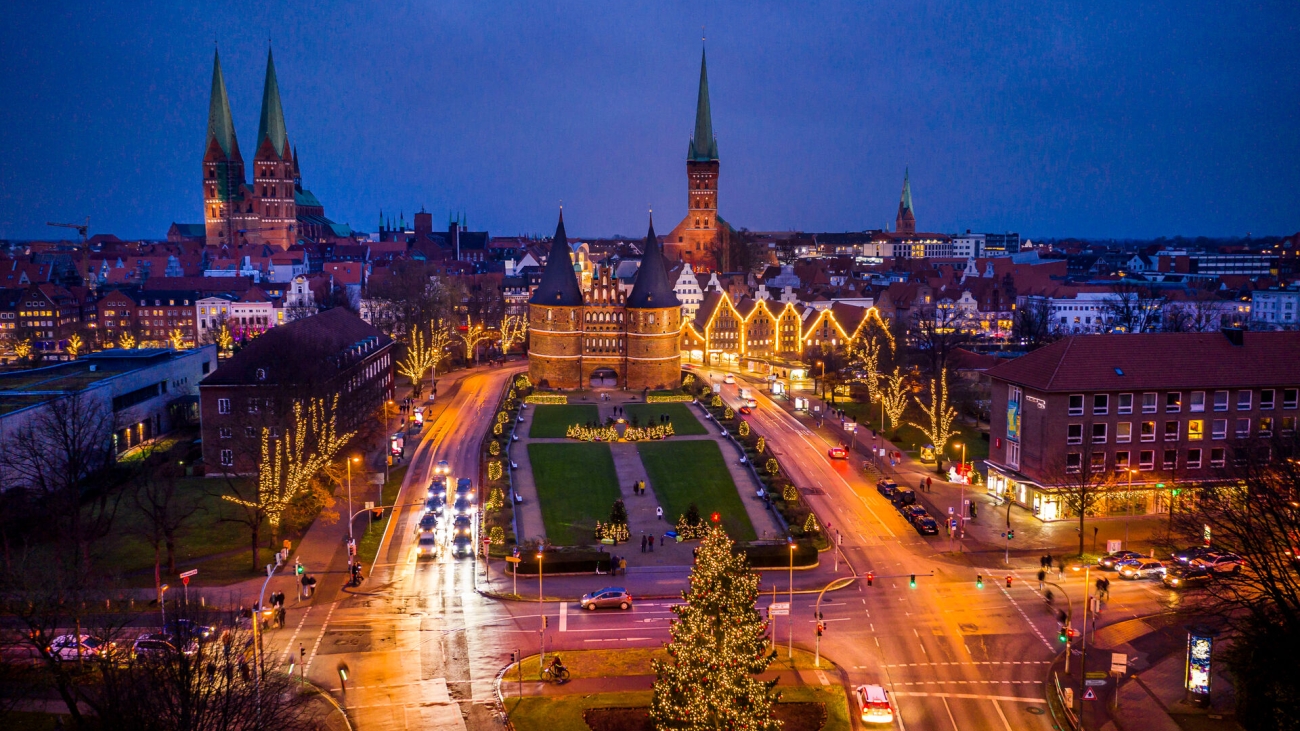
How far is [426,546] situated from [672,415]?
33555mm

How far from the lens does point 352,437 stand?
59.5m

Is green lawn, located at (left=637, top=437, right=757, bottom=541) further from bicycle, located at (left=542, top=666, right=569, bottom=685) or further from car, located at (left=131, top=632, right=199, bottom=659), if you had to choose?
car, located at (left=131, top=632, right=199, bottom=659)

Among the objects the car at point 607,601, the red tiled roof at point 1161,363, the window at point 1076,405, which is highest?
the red tiled roof at point 1161,363

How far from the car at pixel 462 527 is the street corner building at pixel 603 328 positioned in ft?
133

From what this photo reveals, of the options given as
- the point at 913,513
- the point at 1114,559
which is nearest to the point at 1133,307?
the point at 913,513

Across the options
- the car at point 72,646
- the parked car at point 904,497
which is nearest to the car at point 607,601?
the car at point 72,646

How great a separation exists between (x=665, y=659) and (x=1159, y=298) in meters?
119

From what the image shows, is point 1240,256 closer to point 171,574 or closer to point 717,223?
point 717,223

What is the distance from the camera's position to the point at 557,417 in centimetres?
7594

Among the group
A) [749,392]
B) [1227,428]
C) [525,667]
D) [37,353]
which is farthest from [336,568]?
[37,353]

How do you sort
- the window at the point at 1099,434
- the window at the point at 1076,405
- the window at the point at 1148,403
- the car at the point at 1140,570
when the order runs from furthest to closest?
the window at the point at 1148,403 < the window at the point at 1099,434 < the window at the point at 1076,405 < the car at the point at 1140,570

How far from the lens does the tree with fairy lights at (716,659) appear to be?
978 inches

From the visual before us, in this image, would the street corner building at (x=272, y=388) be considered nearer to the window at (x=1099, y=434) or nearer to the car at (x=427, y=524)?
the car at (x=427, y=524)

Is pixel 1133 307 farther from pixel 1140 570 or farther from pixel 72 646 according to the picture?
pixel 72 646
